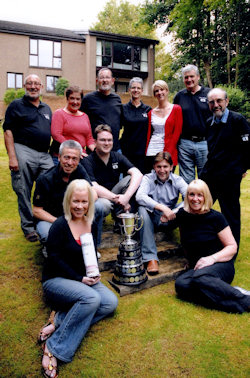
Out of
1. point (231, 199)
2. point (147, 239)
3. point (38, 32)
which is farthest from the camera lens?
point (38, 32)

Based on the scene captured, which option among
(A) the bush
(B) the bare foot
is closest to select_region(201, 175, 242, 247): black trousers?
(B) the bare foot

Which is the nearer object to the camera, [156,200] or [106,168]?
[156,200]

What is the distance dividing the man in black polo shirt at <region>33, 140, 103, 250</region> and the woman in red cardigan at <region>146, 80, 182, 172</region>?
51.8 inches

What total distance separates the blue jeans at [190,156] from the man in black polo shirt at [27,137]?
1886 mm

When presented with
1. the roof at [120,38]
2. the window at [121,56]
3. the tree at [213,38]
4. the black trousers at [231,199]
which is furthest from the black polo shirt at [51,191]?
Result: the roof at [120,38]

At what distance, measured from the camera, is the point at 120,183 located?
172 inches

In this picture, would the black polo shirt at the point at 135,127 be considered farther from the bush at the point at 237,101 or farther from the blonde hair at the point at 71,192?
the bush at the point at 237,101

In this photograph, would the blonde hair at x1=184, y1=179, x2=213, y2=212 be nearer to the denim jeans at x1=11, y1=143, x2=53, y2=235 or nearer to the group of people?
the group of people

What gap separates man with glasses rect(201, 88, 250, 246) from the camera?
411 cm

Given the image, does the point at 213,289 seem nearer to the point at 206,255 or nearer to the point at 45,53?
the point at 206,255

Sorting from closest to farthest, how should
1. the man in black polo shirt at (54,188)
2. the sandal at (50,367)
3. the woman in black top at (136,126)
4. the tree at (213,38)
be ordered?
the sandal at (50,367), the man in black polo shirt at (54,188), the woman in black top at (136,126), the tree at (213,38)

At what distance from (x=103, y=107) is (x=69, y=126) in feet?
2.08

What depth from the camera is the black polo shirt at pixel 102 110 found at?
477cm

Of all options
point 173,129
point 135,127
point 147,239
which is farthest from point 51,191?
point 173,129
